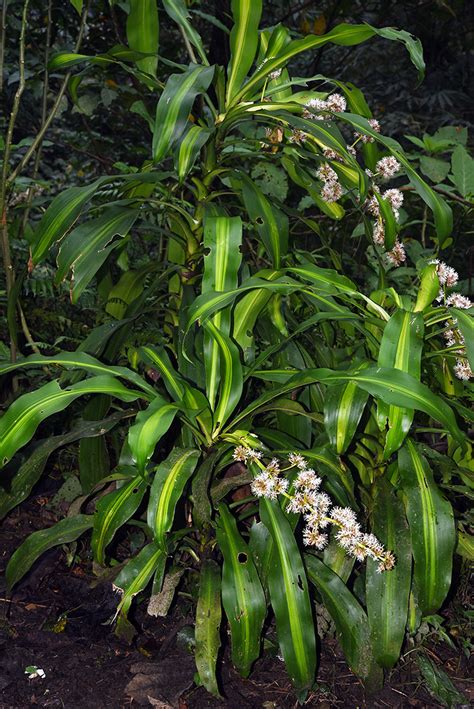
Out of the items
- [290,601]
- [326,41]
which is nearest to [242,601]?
[290,601]

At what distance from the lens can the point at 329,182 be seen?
1845 mm

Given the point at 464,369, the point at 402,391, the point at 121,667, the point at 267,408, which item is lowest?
the point at 121,667

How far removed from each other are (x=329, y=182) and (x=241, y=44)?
40cm

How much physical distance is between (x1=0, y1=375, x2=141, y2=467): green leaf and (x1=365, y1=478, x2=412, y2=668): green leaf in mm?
599

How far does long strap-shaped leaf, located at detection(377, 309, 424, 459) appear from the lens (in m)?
1.32

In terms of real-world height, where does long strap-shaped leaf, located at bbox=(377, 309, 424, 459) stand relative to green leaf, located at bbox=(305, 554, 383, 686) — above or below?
above

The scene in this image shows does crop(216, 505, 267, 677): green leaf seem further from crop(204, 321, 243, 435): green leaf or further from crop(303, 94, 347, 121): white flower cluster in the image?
crop(303, 94, 347, 121): white flower cluster

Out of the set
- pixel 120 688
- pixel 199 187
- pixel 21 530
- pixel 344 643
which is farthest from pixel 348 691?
pixel 199 187

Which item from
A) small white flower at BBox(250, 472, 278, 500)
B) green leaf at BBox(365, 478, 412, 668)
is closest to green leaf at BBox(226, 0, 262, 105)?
small white flower at BBox(250, 472, 278, 500)

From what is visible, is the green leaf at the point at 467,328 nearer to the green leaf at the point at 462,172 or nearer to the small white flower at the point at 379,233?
the small white flower at the point at 379,233

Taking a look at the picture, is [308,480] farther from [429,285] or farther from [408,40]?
[408,40]

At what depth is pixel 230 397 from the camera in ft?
5.04

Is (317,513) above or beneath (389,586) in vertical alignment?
above

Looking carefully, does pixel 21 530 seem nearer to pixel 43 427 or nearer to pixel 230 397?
pixel 43 427
